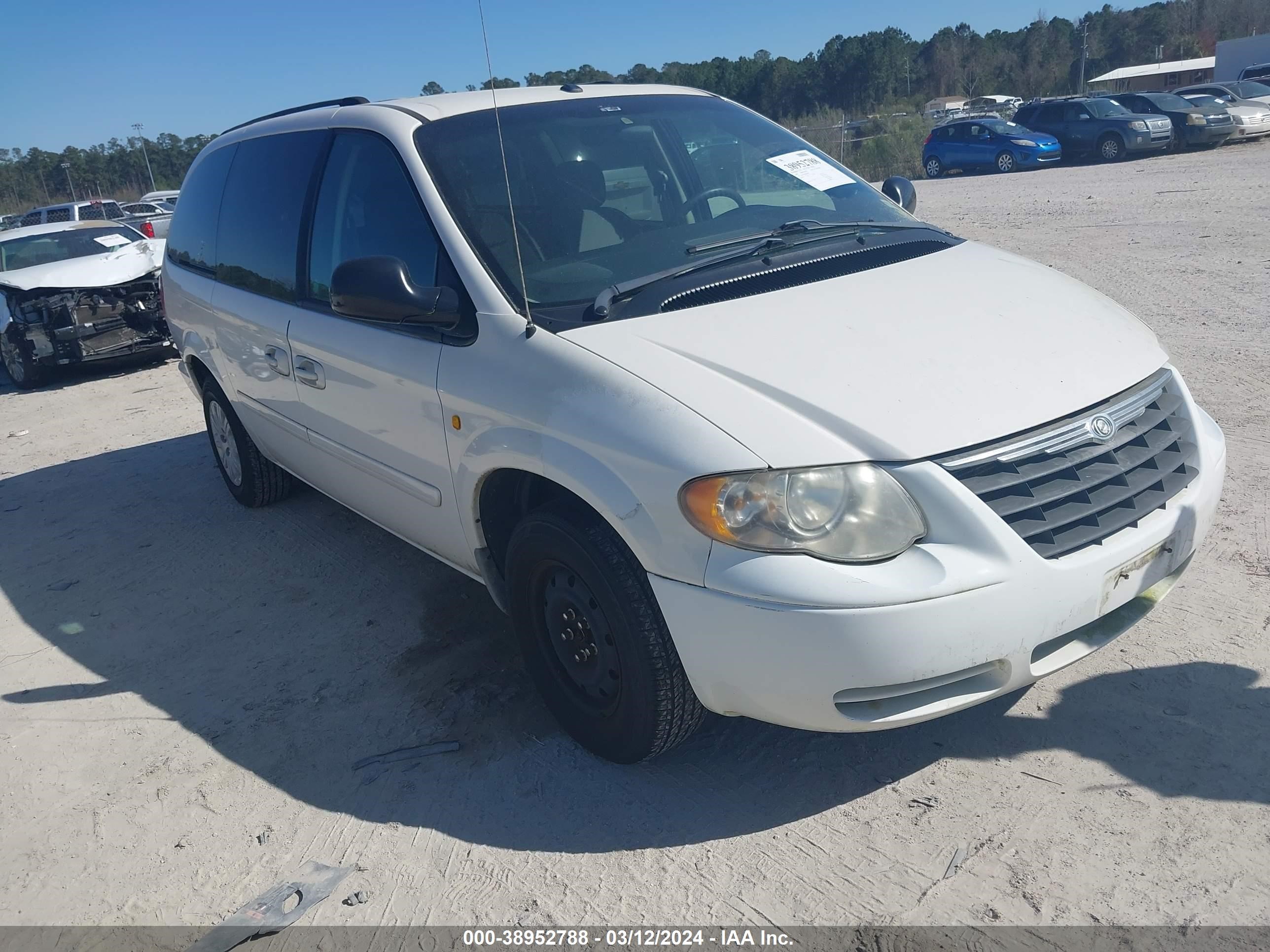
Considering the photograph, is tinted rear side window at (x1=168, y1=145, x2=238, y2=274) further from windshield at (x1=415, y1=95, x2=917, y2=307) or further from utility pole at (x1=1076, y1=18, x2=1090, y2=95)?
utility pole at (x1=1076, y1=18, x2=1090, y2=95)

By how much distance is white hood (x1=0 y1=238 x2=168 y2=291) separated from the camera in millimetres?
10367

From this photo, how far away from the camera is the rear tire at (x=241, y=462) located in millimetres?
5410

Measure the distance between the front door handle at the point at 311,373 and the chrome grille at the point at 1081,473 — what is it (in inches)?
99.3

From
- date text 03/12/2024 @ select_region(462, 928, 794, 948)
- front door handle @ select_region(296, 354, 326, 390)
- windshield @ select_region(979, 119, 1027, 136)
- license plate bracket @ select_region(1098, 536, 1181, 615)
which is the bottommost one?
date text 03/12/2024 @ select_region(462, 928, 794, 948)

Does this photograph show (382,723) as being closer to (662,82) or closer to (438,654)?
(438,654)

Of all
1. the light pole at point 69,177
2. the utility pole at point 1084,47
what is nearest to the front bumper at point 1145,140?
the utility pole at point 1084,47

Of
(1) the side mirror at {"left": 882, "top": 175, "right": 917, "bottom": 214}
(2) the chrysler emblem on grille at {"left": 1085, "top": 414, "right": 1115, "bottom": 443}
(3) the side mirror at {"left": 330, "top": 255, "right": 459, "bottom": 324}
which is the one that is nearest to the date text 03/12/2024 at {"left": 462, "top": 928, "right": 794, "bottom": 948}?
(2) the chrysler emblem on grille at {"left": 1085, "top": 414, "right": 1115, "bottom": 443}

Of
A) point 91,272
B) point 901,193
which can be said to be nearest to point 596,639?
point 901,193

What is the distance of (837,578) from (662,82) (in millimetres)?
2908

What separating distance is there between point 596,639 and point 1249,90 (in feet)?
101

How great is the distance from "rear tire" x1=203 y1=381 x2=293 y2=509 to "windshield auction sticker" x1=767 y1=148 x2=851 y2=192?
3.15 m

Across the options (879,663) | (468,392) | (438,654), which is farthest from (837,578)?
(438,654)

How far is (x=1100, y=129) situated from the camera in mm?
22828

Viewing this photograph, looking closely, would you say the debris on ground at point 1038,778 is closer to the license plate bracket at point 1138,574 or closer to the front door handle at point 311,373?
the license plate bracket at point 1138,574
